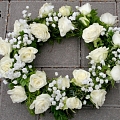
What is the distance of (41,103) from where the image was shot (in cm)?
187

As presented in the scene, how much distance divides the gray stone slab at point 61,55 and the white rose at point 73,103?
29 cm

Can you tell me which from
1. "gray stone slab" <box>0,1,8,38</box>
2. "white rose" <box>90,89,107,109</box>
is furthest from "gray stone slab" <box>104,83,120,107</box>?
"gray stone slab" <box>0,1,8,38</box>

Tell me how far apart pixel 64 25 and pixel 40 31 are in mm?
141

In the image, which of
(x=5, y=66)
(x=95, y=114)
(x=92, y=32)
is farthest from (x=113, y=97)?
(x=5, y=66)

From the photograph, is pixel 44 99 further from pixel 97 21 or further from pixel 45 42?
pixel 97 21

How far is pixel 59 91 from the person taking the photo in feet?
6.15

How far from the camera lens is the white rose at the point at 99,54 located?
1920 millimetres

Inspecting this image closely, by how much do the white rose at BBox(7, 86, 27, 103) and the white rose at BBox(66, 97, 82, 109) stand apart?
0.24 meters

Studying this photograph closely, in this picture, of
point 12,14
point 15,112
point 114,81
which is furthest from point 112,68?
point 12,14

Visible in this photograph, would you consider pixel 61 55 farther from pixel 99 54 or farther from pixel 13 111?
pixel 13 111

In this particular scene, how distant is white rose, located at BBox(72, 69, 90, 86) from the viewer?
1.89 metres

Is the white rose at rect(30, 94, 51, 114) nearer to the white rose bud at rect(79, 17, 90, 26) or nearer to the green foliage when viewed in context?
the green foliage

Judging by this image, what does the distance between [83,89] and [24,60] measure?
1.20 feet

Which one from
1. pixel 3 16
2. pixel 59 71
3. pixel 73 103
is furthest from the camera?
pixel 3 16
